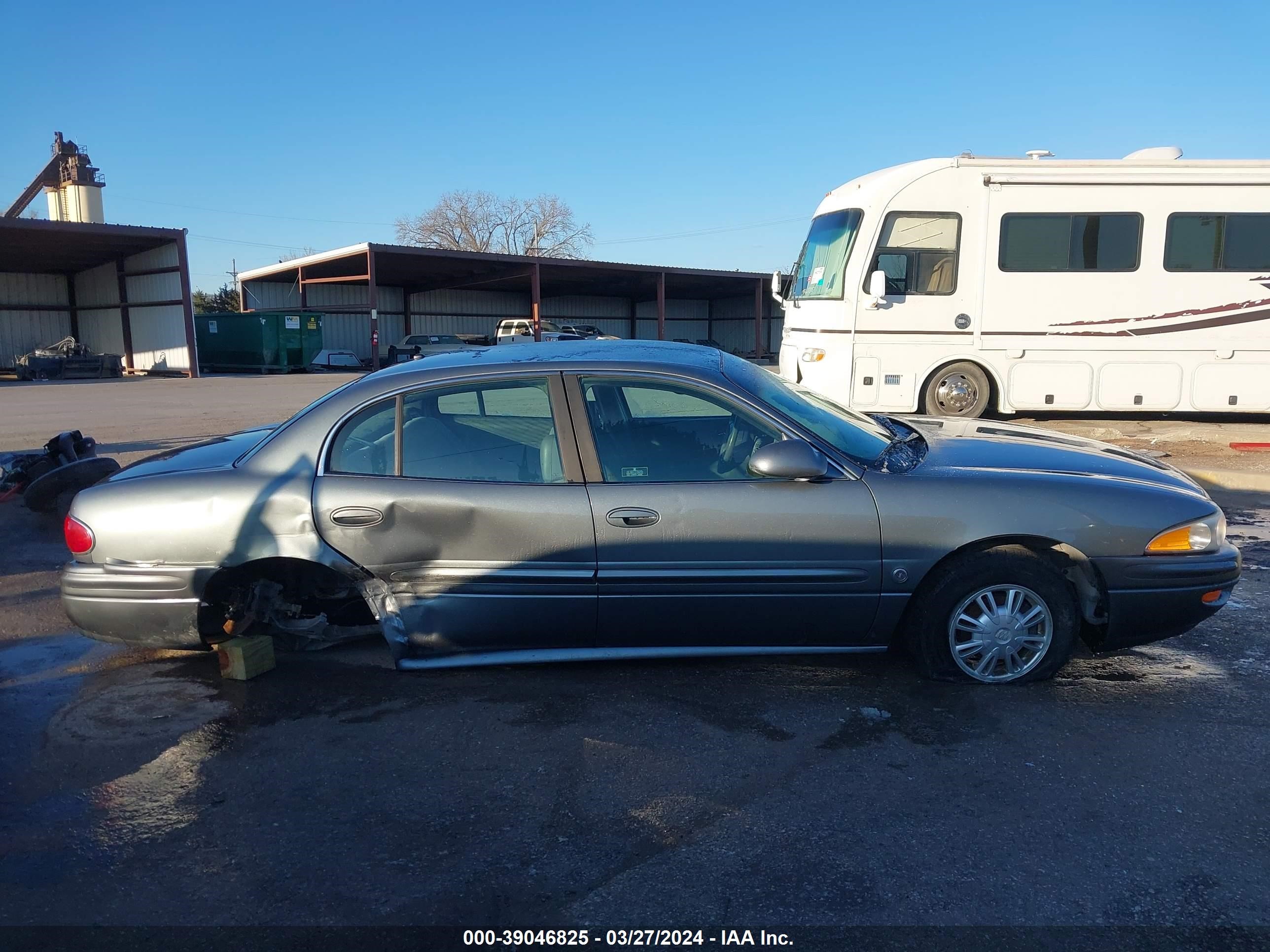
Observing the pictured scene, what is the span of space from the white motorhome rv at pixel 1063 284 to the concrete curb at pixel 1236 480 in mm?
3211

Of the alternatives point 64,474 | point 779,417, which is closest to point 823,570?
point 779,417

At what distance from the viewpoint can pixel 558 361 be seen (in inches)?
161

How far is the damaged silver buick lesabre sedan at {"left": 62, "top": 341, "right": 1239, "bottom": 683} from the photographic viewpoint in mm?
3736

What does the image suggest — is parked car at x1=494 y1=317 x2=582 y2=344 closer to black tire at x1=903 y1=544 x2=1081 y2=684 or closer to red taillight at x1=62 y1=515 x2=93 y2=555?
red taillight at x1=62 y1=515 x2=93 y2=555

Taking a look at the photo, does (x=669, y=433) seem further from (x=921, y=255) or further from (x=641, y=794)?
(x=921, y=255)

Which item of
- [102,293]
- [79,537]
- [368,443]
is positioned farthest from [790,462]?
[102,293]

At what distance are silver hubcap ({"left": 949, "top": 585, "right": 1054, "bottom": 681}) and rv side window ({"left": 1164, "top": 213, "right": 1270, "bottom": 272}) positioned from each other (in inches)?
352

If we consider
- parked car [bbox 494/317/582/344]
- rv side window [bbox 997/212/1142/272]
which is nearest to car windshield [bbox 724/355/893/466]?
rv side window [bbox 997/212/1142/272]

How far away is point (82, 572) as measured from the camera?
398cm

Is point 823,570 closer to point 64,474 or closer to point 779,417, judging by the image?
point 779,417

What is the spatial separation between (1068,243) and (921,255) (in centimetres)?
175

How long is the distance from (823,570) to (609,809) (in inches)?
52.7

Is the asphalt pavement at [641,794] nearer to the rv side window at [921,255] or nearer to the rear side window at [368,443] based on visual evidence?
the rear side window at [368,443]

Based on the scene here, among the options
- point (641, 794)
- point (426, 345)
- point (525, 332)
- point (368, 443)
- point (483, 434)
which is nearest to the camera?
point (641, 794)
